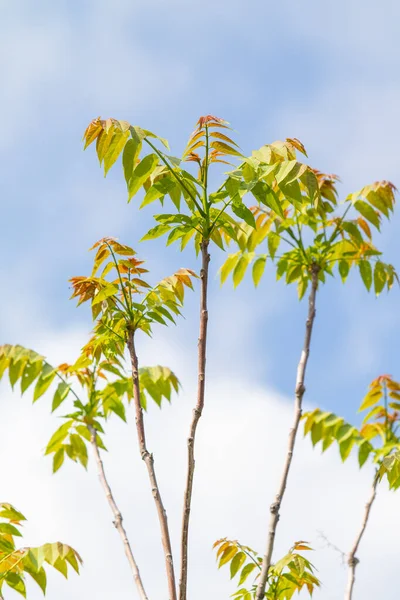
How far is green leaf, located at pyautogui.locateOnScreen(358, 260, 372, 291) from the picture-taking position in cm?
505

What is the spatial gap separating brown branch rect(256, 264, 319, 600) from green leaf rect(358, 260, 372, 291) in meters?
0.45

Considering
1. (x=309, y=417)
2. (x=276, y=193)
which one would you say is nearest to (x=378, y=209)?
(x=309, y=417)

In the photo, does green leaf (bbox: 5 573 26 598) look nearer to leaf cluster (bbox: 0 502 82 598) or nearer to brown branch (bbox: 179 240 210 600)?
leaf cluster (bbox: 0 502 82 598)

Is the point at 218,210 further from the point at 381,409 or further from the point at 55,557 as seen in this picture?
the point at 381,409

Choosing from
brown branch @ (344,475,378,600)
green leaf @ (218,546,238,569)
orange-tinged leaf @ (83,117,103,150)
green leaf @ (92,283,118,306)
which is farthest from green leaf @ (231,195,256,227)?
brown branch @ (344,475,378,600)

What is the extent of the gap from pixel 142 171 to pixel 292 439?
145cm

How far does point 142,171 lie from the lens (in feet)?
10.5

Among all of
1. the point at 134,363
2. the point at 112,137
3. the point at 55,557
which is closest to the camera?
the point at 112,137

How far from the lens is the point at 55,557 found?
3758 millimetres

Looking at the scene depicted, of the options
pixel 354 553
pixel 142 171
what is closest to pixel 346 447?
pixel 354 553

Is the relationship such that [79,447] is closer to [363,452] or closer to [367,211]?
[363,452]

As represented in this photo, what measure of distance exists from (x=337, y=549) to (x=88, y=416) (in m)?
1.68

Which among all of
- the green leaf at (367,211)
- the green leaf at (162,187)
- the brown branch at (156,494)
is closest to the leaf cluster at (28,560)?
the brown branch at (156,494)

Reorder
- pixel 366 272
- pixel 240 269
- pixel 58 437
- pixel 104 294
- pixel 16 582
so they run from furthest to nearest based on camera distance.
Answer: pixel 240 269 → pixel 366 272 → pixel 58 437 → pixel 16 582 → pixel 104 294
